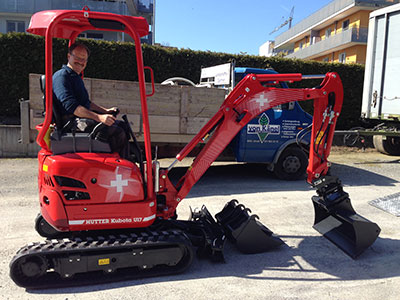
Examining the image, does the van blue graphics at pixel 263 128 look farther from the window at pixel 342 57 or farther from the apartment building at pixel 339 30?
the window at pixel 342 57

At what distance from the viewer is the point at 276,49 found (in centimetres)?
5047

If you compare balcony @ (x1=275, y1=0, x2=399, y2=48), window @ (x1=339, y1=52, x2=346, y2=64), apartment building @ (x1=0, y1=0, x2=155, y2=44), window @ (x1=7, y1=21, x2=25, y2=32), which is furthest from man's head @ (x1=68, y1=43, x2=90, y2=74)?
window @ (x1=339, y1=52, x2=346, y2=64)

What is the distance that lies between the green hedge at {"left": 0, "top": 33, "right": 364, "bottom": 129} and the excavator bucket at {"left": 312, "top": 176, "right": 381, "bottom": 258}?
30.2ft

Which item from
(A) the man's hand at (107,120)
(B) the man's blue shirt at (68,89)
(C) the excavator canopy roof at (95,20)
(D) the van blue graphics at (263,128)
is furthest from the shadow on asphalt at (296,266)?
(D) the van blue graphics at (263,128)

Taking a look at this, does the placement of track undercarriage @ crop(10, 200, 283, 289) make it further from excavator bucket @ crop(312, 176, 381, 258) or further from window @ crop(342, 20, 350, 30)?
window @ crop(342, 20, 350, 30)

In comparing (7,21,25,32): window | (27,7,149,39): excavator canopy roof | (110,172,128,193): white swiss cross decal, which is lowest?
(110,172,128,193): white swiss cross decal

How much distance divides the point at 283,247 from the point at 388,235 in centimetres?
168

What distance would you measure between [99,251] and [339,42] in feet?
102

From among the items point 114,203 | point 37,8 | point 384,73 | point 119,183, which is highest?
point 37,8

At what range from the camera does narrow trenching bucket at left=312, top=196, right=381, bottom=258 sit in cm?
428

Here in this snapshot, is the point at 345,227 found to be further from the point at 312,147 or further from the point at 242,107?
the point at 242,107

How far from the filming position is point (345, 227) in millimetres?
4547

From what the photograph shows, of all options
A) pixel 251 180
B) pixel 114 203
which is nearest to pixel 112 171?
pixel 114 203

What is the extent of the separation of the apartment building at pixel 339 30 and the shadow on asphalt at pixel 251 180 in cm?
2231
